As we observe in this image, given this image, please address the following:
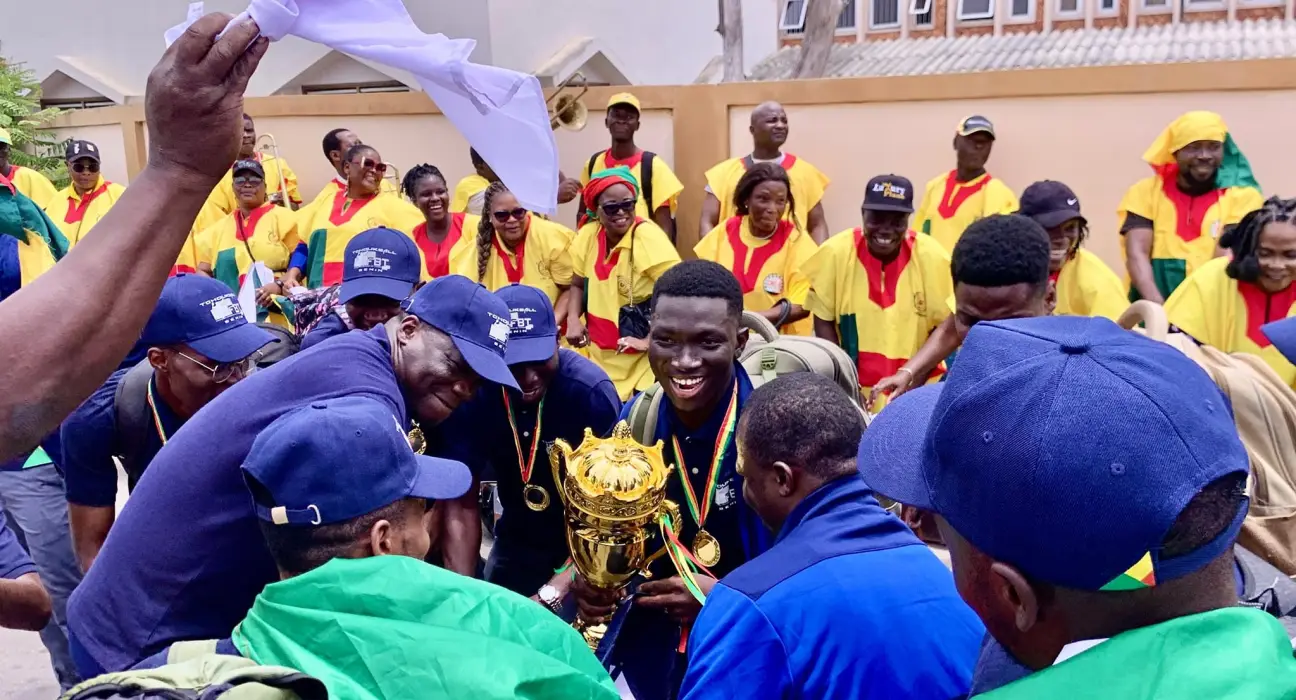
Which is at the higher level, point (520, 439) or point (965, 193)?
point (965, 193)

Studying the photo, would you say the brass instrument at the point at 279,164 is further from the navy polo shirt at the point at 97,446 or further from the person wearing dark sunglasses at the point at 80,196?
the navy polo shirt at the point at 97,446

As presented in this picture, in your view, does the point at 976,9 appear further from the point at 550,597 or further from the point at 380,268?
the point at 550,597

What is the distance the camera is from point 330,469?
2.21 m

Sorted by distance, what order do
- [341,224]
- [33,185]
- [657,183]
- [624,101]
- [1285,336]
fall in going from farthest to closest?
[33,185] < [624,101] < [657,183] < [341,224] < [1285,336]

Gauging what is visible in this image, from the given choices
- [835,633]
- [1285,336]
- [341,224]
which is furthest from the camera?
[341,224]

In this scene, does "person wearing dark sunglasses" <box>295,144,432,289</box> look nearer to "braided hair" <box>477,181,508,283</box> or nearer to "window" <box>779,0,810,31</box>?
"braided hair" <box>477,181,508,283</box>

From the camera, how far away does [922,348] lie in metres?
5.72

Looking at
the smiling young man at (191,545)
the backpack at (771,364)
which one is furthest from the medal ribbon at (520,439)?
the smiling young man at (191,545)

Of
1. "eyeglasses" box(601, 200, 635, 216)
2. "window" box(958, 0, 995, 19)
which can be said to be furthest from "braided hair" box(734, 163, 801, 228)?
"window" box(958, 0, 995, 19)

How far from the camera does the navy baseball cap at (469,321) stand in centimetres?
345

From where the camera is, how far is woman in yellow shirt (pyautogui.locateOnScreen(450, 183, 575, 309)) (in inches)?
298

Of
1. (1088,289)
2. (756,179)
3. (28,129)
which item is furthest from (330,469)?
(28,129)

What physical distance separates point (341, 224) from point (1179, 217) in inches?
232

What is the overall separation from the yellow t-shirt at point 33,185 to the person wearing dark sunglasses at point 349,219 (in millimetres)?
3947
